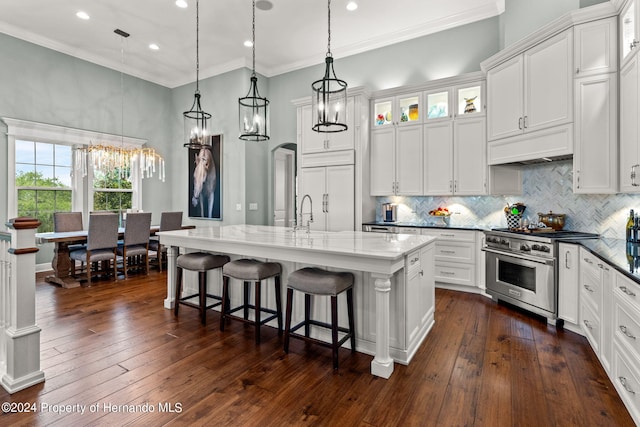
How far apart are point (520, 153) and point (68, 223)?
6.57 m

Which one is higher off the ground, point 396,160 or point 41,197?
point 396,160

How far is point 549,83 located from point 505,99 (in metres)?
0.54

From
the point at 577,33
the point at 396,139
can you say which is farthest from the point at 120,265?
the point at 577,33

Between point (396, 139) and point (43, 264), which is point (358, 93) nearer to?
point (396, 139)

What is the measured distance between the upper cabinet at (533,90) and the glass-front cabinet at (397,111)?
99cm

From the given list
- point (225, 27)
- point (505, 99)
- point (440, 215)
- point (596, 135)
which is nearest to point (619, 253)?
point (596, 135)

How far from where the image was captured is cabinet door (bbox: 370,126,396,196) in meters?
4.97

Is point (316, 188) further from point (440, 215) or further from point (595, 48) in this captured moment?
point (595, 48)

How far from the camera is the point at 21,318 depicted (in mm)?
2180

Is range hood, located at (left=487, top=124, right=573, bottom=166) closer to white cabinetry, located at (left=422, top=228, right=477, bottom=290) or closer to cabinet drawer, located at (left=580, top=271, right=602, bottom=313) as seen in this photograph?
white cabinetry, located at (left=422, top=228, right=477, bottom=290)

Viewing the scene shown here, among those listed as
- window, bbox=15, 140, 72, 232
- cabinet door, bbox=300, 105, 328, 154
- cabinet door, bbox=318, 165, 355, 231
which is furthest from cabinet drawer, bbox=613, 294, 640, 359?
window, bbox=15, 140, 72, 232

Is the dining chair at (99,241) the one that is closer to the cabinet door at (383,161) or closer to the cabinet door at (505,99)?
the cabinet door at (383,161)

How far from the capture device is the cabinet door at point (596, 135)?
9.59 feet

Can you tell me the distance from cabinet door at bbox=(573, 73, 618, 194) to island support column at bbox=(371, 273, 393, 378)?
2.30 meters
